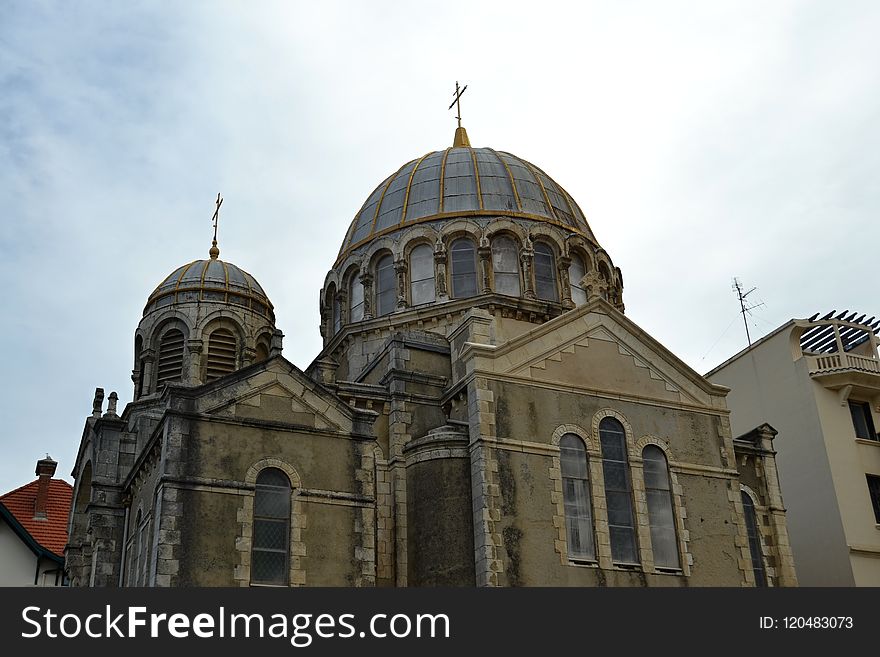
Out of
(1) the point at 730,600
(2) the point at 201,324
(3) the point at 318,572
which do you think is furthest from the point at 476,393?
(2) the point at 201,324

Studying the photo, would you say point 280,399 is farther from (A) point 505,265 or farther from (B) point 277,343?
(A) point 505,265

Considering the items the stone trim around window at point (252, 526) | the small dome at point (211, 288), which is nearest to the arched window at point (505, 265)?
the small dome at point (211, 288)

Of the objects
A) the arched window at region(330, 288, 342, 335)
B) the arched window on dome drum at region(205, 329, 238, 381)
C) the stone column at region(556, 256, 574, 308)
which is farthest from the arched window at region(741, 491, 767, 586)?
the arched window on dome drum at region(205, 329, 238, 381)

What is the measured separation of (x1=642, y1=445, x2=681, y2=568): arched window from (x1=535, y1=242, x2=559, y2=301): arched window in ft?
25.5

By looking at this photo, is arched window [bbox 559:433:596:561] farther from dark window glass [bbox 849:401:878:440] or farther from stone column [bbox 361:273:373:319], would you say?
dark window glass [bbox 849:401:878:440]

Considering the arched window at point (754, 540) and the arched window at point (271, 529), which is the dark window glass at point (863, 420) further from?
the arched window at point (271, 529)

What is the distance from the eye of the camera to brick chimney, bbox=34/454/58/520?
33.5 meters

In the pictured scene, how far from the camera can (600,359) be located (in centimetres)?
2575

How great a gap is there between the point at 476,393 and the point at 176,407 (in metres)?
6.47

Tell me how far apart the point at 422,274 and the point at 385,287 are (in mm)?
1295

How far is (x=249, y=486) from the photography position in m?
21.3

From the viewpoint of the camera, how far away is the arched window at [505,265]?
31.3 meters

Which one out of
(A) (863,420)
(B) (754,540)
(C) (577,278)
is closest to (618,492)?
(B) (754,540)

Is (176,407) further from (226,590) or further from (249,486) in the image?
(226,590)
